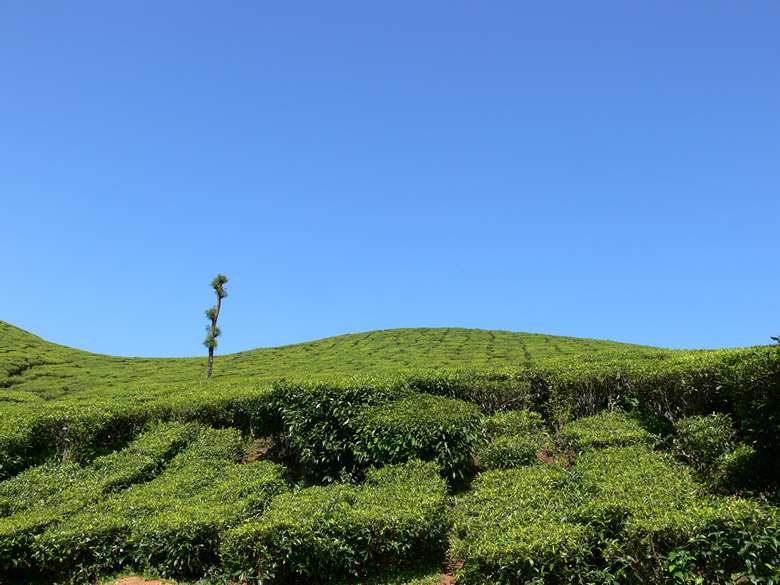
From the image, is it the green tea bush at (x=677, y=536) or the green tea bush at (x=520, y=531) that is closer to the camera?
the green tea bush at (x=677, y=536)

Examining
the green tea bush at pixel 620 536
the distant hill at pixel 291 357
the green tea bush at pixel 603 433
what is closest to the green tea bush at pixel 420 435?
the green tea bush at pixel 603 433

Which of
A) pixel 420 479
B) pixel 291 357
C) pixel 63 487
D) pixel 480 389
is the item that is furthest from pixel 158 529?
pixel 291 357

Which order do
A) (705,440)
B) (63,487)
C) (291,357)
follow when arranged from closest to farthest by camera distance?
1. (705,440)
2. (63,487)
3. (291,357)

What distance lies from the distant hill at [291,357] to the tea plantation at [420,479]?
18678 mm

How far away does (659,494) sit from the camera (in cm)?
883

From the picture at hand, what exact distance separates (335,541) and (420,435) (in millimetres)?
3713

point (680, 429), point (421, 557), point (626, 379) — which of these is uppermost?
point (626, 379)

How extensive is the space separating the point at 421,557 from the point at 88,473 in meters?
9.72

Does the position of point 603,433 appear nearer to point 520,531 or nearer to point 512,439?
point 512,439

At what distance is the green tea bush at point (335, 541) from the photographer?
896 centimetres

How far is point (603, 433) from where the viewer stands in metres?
12.3

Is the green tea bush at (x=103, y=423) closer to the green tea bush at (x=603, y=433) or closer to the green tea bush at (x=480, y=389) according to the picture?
the green tea bush at (x=480, y=389)

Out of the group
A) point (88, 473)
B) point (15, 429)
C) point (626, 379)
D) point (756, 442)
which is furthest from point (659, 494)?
point (15, 429)

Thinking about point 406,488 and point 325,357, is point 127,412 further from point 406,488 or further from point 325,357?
point 325,357
